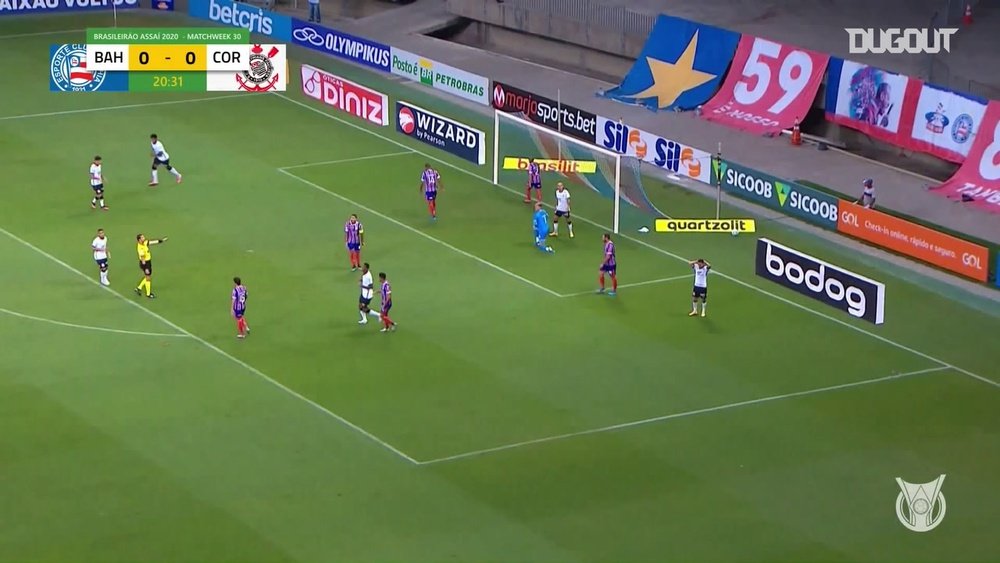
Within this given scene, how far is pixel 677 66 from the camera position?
6088 centimetres

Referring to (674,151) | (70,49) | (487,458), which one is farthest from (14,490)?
(70,49)

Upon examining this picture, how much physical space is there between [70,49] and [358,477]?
36.6m

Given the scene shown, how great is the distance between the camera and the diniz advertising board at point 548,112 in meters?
54.9

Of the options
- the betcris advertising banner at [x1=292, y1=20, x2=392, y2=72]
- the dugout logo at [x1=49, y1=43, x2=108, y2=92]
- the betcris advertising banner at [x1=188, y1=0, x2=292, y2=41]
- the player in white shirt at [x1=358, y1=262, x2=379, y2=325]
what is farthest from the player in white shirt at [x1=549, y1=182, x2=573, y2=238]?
the betcris advertising banner at [x1=188, y1=0, x2=292, y2=41]

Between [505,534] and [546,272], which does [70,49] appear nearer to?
[546,272]

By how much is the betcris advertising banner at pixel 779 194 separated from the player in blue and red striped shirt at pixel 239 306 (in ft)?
53.0

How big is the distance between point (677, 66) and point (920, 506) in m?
31.8

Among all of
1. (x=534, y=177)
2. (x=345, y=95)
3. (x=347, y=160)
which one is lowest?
(x=347, y=160)

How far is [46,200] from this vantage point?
50438 mm

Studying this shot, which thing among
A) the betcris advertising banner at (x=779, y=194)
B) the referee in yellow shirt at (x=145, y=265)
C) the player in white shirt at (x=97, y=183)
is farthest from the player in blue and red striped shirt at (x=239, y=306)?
the betcris advertising banner at (x=779, y=194)

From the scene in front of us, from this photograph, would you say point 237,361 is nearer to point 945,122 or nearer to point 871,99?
point 945,122

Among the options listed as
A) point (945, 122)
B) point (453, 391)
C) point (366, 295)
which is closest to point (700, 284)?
point (453, 391)

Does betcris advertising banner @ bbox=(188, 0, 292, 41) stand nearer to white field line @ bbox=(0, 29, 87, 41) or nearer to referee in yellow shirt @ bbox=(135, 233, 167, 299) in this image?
white field line @ bbox=(0, 29, 87, 41)

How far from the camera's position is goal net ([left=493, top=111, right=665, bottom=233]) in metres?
48.9
